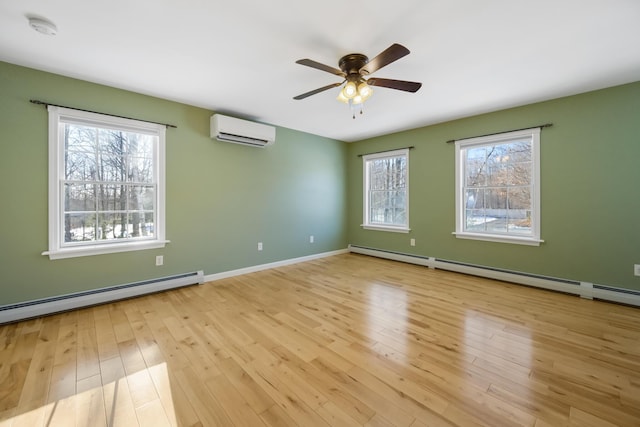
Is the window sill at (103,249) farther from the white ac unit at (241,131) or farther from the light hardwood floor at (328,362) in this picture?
the white ac unit at (241,131)

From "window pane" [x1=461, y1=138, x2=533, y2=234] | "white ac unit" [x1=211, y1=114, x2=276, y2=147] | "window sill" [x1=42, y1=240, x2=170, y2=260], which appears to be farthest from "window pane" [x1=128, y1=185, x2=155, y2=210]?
"window pane" [x1=461, y1=138, x2=533, y2=234]

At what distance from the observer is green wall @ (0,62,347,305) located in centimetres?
253

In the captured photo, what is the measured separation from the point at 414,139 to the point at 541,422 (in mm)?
4149

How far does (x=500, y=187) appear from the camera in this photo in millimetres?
3824

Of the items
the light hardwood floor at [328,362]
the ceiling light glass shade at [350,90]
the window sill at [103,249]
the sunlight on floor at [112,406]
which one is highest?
the ceiling light glass shade at [350,90]

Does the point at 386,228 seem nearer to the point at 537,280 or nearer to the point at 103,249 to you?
the point at 537,280

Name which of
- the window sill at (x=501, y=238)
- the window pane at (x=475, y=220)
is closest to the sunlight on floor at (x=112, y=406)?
the window sill at (x=501, y=238)

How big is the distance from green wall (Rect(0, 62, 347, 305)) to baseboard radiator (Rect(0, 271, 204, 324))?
70 millimetres

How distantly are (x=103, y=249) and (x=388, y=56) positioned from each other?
11.6 ft

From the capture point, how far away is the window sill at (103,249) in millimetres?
2719

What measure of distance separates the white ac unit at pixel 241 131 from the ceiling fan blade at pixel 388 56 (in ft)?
6.99

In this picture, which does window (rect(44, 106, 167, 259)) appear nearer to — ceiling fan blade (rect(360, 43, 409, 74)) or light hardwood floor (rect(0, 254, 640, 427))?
light hardwood floor (rect(0, 254, 640, 427))

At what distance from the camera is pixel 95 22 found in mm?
1951

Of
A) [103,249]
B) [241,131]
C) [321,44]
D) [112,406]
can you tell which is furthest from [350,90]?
[103,249]
